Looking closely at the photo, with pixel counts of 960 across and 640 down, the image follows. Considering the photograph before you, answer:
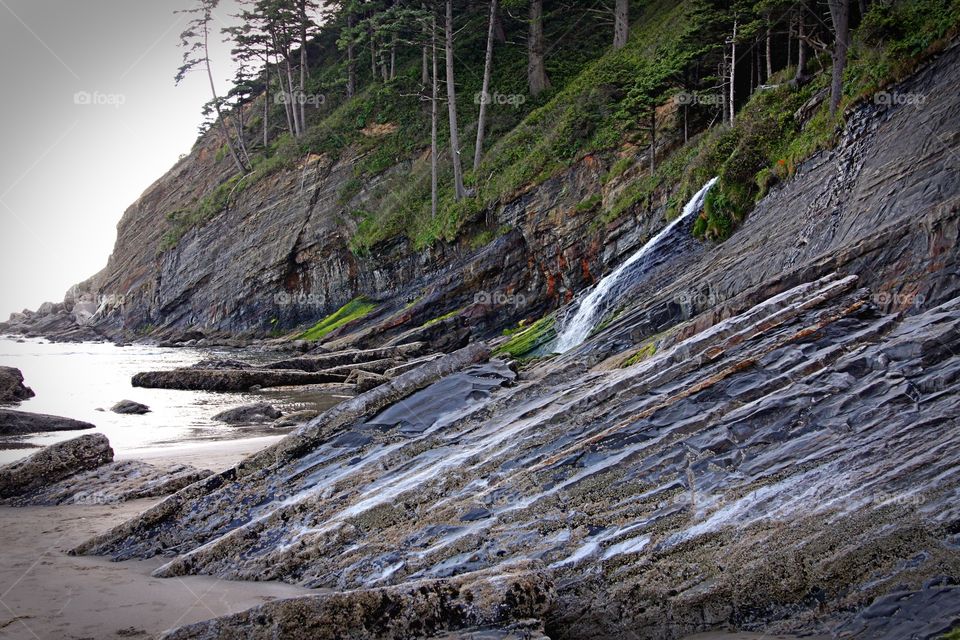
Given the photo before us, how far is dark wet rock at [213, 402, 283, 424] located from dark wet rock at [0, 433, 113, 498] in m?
4.87

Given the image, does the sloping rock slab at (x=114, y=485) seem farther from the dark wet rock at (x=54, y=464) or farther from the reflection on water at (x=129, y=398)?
the reflection on water at (x=129, y=398)

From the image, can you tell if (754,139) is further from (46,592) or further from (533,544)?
(46,592)

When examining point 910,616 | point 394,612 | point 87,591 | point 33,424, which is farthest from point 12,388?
point 910,616

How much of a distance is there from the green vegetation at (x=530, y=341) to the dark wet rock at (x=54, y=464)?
953 centimetres

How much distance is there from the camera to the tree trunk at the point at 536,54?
3709 centimetres

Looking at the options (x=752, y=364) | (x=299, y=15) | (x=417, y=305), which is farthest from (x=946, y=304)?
(x=299, y=15)

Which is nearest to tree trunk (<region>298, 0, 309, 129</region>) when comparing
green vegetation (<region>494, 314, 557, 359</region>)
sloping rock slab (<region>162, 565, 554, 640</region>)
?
green vegetation (<region>494, 314, 557, 359</region>)

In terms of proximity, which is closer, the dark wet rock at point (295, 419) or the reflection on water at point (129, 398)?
the reflection on water at point (129, 398)

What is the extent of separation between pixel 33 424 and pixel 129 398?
538cm

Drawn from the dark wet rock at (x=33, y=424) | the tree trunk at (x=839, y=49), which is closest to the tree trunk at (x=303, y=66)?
the dark wet rock at (x=33, y=424)

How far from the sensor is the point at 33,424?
568 inches

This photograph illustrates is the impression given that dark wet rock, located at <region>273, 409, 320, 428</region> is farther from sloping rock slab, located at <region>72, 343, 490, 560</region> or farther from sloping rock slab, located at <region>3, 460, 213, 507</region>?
sloping rock slab, located at <region>72, 343, 490, 560</region>

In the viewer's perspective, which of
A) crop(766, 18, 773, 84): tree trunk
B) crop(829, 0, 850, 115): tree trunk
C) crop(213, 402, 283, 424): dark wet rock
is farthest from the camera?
crop(766, 18, 773, 84): tree trunk

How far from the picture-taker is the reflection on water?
47.3ft
